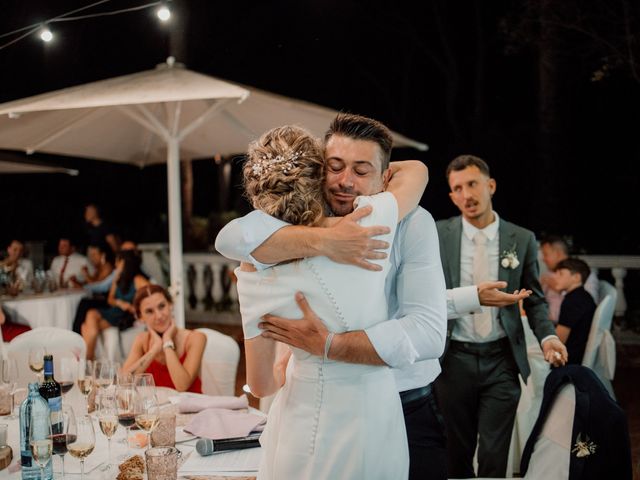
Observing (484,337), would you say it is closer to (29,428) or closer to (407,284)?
(407,284)

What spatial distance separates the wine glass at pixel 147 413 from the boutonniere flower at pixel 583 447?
51.6 inches

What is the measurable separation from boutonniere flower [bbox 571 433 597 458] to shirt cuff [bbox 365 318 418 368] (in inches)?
29.7

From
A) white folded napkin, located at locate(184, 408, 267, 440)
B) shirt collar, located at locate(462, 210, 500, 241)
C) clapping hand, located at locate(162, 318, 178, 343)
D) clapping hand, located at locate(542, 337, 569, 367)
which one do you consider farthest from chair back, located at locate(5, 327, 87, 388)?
clapping hand, located at locate(542, 337, 569, 367)

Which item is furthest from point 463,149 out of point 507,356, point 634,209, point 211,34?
point 507,356

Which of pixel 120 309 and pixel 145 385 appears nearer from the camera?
pixel 145 385

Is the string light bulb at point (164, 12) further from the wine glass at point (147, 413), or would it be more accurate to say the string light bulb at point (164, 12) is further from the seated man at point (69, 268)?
the wine glass at point (147, 413)

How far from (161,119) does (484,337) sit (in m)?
4.00

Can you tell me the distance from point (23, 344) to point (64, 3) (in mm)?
9346

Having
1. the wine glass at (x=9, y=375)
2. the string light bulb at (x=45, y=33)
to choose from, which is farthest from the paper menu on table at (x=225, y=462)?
the string light bulb at (x=45, y=33)

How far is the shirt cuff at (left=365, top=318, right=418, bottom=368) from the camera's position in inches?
64.7

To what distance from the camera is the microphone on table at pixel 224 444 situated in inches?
84.8

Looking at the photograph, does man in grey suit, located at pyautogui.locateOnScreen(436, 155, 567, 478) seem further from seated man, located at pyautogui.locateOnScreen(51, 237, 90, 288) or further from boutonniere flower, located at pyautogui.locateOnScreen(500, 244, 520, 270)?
seated man, located at pyautogui.locateOnScreen(51, 237, 90, 288)

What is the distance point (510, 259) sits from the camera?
3.21 m

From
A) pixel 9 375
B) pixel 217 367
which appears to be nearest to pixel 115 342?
pixel 217 367
